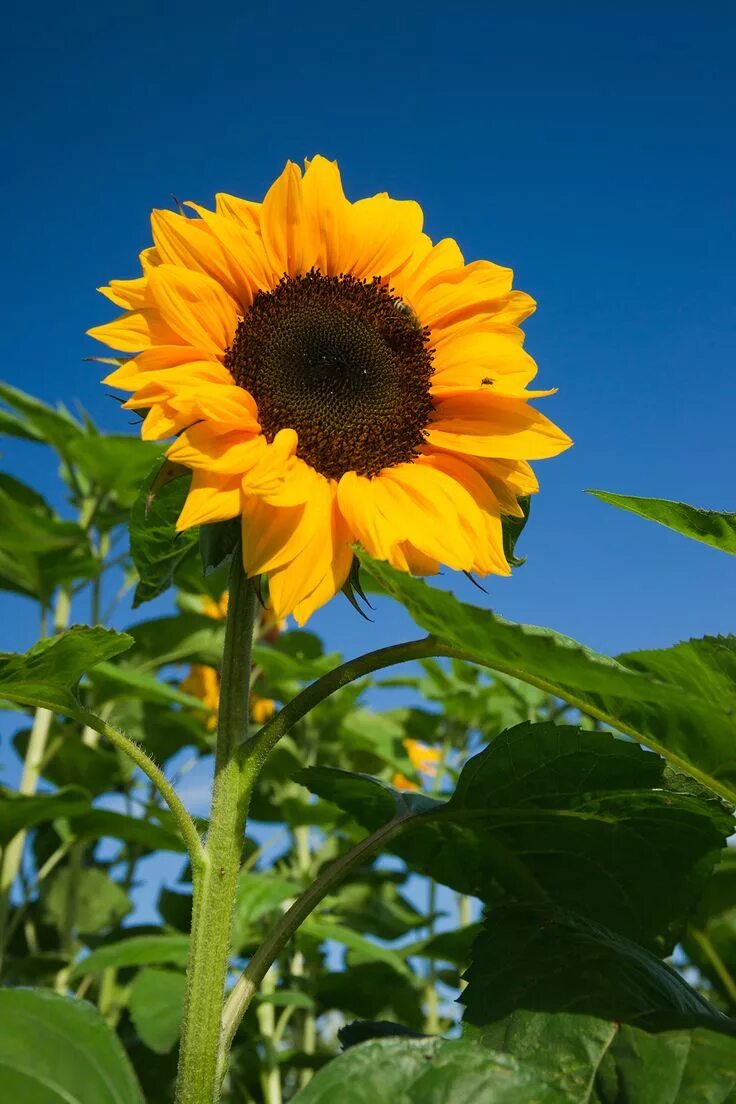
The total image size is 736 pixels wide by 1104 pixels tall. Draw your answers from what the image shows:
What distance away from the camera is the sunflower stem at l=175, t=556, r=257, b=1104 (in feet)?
3.30

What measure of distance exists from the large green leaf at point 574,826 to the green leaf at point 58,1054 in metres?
0.48

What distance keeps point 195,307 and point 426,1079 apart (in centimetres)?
89

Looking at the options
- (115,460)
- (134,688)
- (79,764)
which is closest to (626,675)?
(134,688)

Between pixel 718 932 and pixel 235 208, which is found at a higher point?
pixel 235 208

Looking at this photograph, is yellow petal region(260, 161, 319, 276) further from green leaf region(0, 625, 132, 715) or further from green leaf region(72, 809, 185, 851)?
green leaf region(72, 809, 185, 851)

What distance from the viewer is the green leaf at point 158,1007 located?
245 cm

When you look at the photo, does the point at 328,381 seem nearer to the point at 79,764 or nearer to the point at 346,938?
the point at 346,938

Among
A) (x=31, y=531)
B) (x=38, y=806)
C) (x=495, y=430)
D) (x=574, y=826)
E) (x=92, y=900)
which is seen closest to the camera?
(x=574, y=826)

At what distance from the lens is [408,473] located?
1336 millimetres

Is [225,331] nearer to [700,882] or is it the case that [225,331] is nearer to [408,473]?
[408,473]

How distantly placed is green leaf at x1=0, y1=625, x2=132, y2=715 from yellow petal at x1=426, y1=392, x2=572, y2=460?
495mm

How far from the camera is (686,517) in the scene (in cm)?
110

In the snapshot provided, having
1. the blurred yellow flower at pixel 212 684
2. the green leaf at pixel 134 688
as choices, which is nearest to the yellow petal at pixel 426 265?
the green leaf at pixel 134 688

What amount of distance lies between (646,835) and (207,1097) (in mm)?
566
